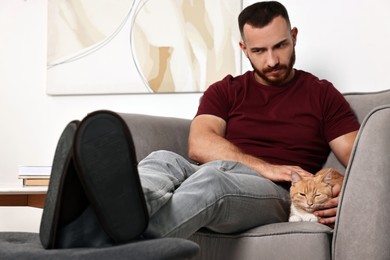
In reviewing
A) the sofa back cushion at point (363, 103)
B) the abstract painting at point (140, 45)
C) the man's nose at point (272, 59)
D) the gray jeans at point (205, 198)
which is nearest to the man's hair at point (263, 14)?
the man's nose at point (272, 59)

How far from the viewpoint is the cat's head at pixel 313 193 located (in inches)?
78.7

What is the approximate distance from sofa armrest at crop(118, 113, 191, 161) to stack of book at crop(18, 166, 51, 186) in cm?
56

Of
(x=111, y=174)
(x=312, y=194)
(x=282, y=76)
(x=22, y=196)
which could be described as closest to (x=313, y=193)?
(x=312, y=194)

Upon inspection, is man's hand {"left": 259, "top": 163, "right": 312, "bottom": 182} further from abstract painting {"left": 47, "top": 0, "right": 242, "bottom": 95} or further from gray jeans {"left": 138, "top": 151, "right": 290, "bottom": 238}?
abstract painting {"left": 47, "top": 0, "right": 242, "bottom": 95}

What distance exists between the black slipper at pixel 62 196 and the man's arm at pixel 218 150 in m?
0.88

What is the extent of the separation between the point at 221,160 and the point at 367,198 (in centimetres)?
54

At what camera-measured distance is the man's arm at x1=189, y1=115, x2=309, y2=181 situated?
215 cm

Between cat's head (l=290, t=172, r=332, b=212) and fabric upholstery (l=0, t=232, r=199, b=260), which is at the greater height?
fabric upholstery (l=0, t=232, r=199, b=260)

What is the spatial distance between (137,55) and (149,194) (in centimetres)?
181

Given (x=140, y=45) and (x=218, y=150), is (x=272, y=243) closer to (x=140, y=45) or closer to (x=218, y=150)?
(x=218, y=150)

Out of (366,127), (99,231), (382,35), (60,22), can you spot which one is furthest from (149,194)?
(60,22)

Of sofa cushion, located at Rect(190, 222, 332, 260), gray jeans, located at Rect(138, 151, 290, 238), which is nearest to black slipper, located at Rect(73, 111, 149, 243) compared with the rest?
gray jeans, located at Rect(138, 151, 290, 238)

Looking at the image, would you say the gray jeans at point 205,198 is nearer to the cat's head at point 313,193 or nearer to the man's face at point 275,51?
the cat's head at point 313,193

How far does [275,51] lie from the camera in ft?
8.02
